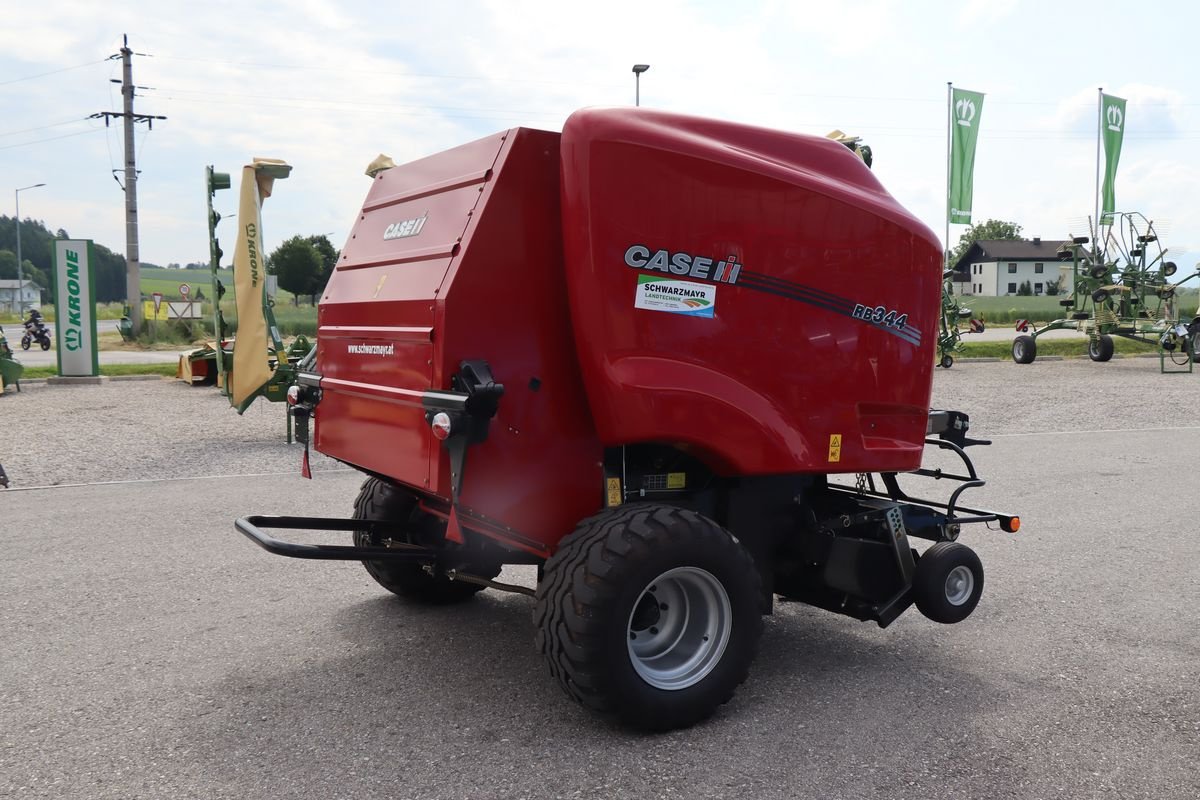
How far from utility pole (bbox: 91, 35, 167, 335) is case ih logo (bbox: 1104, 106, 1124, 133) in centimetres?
2714

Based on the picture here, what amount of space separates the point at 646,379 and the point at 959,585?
193cm

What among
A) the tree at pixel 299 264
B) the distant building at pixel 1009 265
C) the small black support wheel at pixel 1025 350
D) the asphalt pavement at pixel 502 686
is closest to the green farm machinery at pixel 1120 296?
the small black support wheel at pixel 1025 350

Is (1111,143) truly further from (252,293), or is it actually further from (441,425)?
(441,425)

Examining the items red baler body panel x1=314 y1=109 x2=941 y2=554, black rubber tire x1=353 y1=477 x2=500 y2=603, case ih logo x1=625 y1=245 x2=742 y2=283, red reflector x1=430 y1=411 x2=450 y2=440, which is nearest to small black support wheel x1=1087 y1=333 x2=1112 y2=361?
red baler body panel x1=314 y1=109 x2=941 y2=554

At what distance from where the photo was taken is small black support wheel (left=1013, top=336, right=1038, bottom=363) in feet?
76.1

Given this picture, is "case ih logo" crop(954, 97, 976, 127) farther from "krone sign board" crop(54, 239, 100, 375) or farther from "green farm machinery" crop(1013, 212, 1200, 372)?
"krone sign board" crop(54, 239, 100, 375)

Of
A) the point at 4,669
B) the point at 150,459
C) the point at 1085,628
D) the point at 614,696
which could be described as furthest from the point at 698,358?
the point at 150,459

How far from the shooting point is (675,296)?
148 inches

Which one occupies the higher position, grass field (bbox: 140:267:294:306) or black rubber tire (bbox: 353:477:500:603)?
grass field (bbox: 140:267:294:306)

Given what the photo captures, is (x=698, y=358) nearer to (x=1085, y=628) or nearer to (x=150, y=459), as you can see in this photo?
(x=1085, y=628)

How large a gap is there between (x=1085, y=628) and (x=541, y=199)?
350cm

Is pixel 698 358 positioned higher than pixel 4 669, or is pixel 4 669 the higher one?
pixel 698 358

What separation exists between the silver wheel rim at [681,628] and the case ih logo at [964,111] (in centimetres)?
2366

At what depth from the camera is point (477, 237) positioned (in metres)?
3.68
